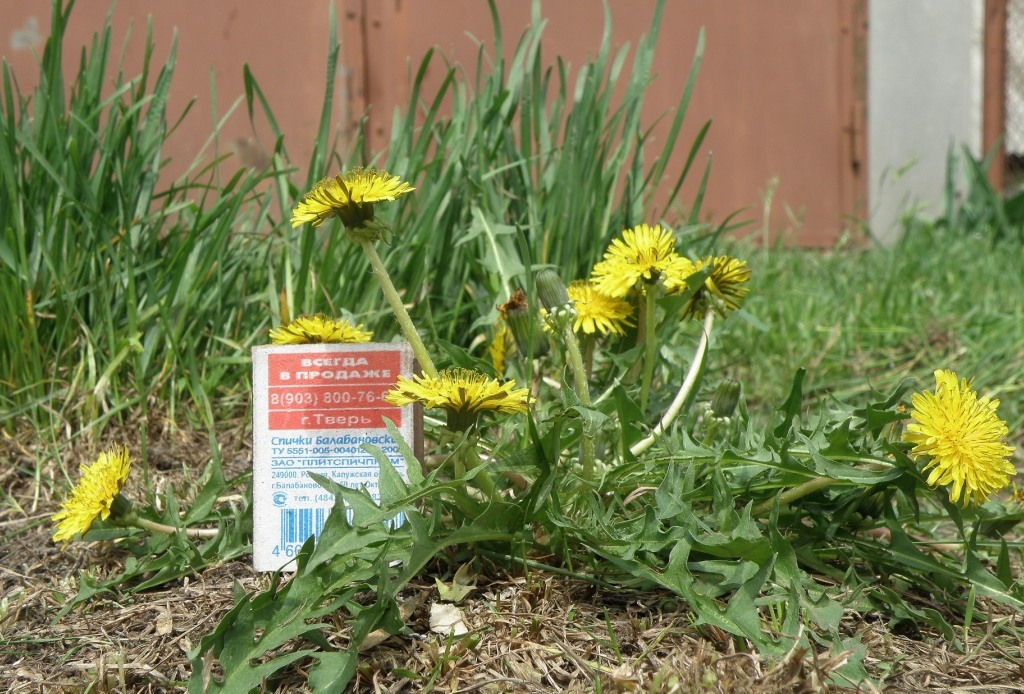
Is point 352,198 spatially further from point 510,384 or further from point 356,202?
point 510,384

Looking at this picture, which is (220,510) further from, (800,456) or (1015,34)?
(1015,34)

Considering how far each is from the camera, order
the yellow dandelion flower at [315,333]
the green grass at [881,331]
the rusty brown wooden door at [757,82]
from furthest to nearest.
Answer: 1. the rusty brown wooden door at [757,82]
2. the green grass at [881,331]
3. the yellow dandelion flower at [315,333]

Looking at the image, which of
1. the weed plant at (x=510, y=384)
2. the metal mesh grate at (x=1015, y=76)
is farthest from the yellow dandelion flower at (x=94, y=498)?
the metal mesh grate at (x=1015, y=76)

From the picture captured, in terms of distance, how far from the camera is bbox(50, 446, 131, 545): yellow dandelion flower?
4.25ft

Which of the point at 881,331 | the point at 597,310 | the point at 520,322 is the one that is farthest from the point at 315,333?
the point at 881,331

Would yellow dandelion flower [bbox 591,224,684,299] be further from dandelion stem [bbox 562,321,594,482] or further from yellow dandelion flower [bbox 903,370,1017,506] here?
yellow dandelion flower [bbox 903,370,1017,506]

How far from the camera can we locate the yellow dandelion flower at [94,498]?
1297mm

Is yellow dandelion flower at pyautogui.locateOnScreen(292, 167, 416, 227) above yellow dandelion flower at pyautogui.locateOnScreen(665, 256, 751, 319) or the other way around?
above

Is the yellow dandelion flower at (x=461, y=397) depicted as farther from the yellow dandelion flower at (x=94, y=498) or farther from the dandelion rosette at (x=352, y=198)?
the yellow dandelion flower at (x=94, y=498)

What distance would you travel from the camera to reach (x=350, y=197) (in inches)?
48.4

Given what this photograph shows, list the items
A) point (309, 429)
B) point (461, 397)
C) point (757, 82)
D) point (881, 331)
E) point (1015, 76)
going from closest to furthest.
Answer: point (461, 397) < point (309, 429) < point (881, 331) < point (757, 82) < point (1015, 76)

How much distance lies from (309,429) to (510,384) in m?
0.37

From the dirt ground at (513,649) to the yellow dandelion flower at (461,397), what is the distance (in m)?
0.25

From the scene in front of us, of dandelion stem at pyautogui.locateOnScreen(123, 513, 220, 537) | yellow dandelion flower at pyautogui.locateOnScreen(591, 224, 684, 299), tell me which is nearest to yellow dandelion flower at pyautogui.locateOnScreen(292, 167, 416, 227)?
yellow dandelion flower at pyautogui.locateOnScreen(591, 224, 684, 299)
